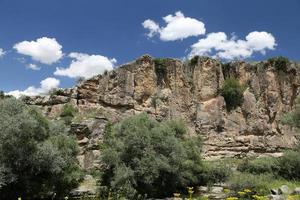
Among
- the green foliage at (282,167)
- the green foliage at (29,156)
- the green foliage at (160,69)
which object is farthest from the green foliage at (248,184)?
the green foliage at (160,69)

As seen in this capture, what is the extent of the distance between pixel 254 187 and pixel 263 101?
93.9 feet

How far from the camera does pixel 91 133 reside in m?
42.7

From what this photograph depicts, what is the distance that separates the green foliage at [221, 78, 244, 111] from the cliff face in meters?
0.72

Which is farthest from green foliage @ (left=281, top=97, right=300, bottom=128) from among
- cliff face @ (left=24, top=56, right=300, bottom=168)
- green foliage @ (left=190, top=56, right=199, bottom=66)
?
green foliage @ (left=190, top=56, right=199, bottom=66)

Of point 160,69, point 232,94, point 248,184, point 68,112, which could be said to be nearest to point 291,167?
point 248,184

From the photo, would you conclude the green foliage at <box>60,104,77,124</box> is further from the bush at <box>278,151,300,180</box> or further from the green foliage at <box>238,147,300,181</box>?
the bush at <box>278,151,300,180</box>

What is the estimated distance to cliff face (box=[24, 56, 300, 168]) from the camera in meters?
48.5

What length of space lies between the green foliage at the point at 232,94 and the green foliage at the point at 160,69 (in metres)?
8.60

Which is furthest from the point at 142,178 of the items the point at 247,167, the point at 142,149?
the point at 247,167

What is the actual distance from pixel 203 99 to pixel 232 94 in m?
4.06

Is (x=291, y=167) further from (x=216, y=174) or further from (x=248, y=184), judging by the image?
(x=248, y=184)

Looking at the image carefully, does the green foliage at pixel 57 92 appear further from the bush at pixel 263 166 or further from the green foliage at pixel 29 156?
the bush at pixel 263 166

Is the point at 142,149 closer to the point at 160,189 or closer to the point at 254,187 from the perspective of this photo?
the point at 160,189

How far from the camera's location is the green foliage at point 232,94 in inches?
2161
